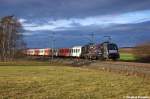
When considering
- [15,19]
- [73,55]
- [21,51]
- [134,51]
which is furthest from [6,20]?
[134,51]

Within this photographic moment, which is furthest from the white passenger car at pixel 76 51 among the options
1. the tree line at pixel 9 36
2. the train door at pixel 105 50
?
the tree line at pixel 9 36

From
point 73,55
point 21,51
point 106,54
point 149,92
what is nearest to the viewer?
point 149,92

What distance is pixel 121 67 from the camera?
1746 inches

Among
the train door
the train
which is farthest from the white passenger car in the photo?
the train door

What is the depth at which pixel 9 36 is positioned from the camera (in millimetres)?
117875

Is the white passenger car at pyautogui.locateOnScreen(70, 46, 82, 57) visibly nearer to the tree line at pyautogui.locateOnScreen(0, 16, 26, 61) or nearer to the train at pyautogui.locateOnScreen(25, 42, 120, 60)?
the train at pyautogui.locateOnScreen(25, 42, 120, 60)

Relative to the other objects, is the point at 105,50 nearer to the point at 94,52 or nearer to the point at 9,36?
the point at 94,52

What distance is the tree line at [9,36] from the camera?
117 meters

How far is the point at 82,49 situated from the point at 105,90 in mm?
58905

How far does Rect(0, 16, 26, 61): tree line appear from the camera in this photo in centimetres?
11656

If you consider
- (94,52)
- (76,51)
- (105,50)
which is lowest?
(94,52)

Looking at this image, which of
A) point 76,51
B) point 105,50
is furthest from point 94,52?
point 76,51

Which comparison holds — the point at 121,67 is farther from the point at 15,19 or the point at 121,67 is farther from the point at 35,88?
the point at 15,19

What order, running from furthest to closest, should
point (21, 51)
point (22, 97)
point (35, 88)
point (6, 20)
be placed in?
point (21, 51) < point (6, 20) < point (35, 88) < point (22, 97)
